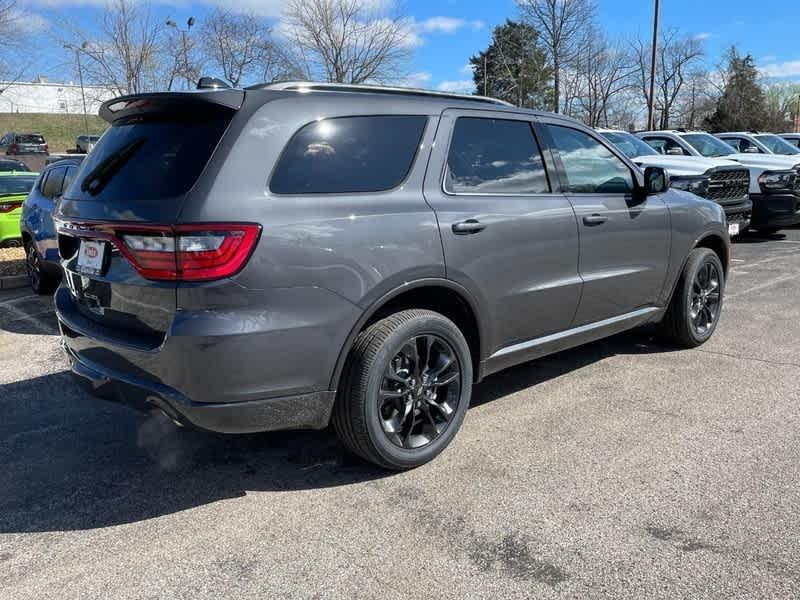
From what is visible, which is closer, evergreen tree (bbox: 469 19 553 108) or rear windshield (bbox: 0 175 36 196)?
rear windshield (bbox: 0 175 36 196)

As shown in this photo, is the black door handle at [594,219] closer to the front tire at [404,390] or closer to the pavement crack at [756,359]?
the front tire at [404,390]

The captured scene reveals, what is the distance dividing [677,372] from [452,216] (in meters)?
2.33

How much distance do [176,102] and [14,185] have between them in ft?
26.4

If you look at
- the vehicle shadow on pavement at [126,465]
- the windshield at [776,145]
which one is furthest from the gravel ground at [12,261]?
the windshield at [776,145]

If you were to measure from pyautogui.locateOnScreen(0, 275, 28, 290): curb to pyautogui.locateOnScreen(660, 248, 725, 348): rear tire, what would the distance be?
7461 millimetres

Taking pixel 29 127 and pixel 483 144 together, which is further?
pixel 29 127

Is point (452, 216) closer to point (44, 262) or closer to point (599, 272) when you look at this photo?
point (599, 272)

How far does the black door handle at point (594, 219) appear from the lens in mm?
4086

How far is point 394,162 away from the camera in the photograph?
3.24 metres

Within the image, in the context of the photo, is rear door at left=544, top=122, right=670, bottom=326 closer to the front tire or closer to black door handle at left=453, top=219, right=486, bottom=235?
black door handle at left=453, top=219, right=486, bottom=235

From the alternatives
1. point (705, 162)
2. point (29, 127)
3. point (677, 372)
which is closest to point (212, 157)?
point (677, 372)

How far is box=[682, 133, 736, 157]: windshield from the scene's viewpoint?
1316cm

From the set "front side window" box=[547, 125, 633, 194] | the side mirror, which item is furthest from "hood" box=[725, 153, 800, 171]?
"front side window" box=[547, 125, 633, 194]

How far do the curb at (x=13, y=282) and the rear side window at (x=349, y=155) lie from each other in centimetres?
696
